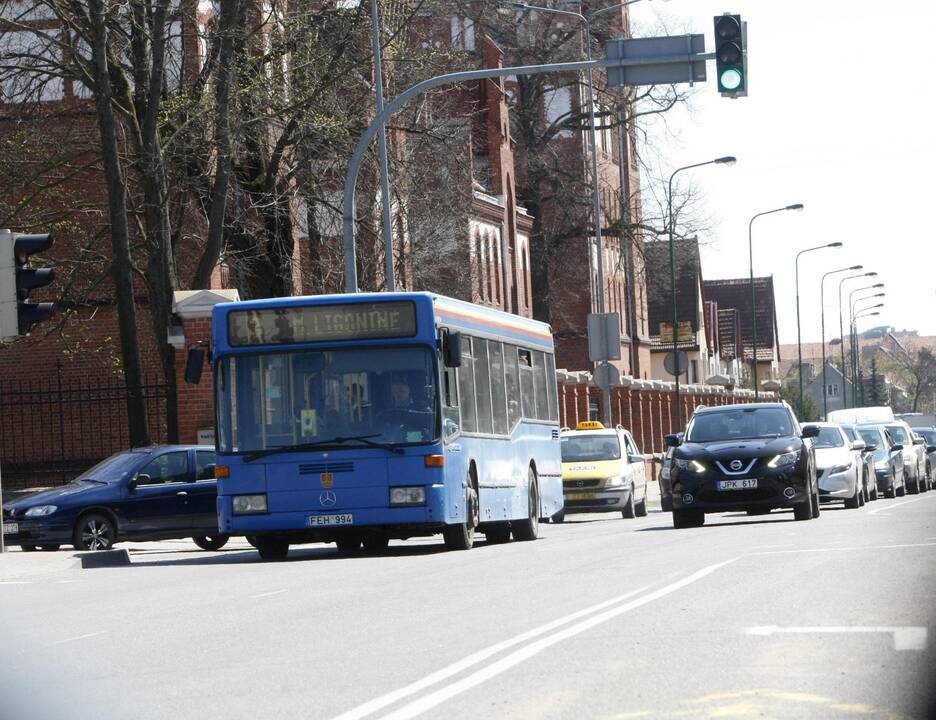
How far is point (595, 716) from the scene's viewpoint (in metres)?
7.64

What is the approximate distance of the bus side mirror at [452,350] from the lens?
20.1 metres

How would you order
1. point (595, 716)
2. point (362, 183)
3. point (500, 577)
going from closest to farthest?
point (595, 716) < point (500, 577) < point (362, 183)

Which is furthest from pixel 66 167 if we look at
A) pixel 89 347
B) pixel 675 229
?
pixel 675 229

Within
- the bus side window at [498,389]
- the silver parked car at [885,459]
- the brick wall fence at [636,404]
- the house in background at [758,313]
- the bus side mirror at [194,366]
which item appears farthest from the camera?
the house in background at [758,313]

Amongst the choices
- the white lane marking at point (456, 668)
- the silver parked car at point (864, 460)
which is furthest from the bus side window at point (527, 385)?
the white lane marking at point (456, 668)

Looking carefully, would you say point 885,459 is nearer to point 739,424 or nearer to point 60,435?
point 739,424

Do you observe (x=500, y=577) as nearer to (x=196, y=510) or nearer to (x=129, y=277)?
(x=196, y=510)

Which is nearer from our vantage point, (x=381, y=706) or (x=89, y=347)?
(x=381, y=706)

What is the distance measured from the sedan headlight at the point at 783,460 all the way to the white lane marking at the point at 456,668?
12.1 metres

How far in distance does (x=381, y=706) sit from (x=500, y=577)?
7982mm

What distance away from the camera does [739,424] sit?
25812mm

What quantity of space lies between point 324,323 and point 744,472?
6.89 meters

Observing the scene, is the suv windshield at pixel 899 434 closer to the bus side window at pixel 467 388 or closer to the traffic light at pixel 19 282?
the bus side window at pixel 467 388

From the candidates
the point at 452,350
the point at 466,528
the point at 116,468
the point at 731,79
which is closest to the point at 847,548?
the point at 452,350
